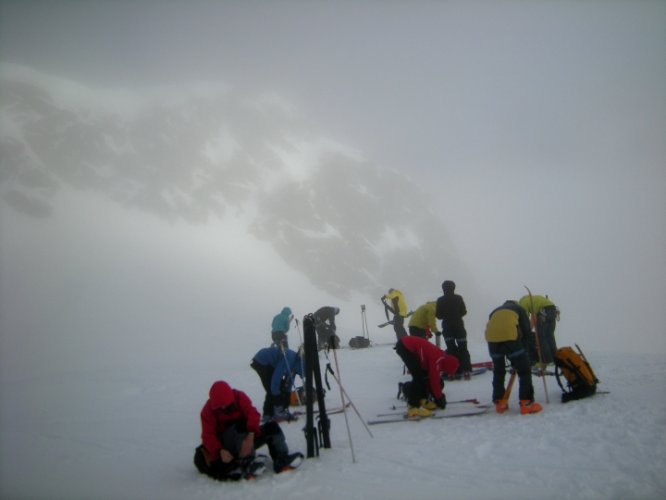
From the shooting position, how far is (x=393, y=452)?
466 cm

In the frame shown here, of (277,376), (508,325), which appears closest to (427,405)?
(508,325)

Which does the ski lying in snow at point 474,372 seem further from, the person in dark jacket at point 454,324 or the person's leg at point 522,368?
the person's leg at point 522,368

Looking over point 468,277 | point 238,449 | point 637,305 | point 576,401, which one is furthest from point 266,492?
point 637,305

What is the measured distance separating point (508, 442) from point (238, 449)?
3.10m

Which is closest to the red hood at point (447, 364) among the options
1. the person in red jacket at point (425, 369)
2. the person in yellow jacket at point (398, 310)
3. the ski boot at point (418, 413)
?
the person in red jacket at point (425, 369)

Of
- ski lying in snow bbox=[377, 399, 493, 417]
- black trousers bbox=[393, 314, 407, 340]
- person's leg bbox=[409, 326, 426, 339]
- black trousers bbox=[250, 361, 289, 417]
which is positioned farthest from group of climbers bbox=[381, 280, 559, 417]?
black trousers bbox=[393, 314, 407, 340]

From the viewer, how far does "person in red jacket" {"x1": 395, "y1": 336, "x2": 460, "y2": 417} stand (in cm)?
638

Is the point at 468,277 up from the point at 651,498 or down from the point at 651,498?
up

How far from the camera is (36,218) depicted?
107ft

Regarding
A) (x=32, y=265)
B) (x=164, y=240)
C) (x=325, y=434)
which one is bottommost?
(x=325, y=434)

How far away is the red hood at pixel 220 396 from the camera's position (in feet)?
14.7

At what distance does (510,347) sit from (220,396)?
4.43 metres

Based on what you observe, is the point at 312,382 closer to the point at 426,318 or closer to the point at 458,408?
the point at 458,408

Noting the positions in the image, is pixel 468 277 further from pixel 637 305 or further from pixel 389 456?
pixel 389 456
